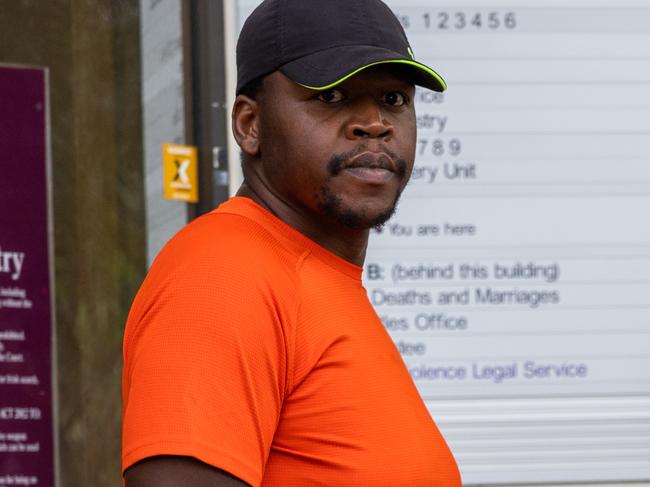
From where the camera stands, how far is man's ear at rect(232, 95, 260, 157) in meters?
1.93

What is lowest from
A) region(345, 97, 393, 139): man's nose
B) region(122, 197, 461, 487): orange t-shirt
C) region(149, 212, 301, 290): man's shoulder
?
region(122, 197, 461, 487): orange t-shirt

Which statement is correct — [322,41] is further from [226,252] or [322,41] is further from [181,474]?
[181,474]

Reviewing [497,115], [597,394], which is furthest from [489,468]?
[497,115]

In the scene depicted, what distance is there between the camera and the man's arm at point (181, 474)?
4.95ft

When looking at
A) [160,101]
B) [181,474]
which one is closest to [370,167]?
[181,474]

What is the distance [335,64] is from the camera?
1.78 metres

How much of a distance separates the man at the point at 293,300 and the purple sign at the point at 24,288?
80.3 inches

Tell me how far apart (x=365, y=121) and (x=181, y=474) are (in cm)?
63

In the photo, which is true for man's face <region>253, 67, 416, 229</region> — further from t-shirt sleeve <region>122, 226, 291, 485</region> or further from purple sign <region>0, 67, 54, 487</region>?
purple sign <region>0, 67, 54, 487</region>

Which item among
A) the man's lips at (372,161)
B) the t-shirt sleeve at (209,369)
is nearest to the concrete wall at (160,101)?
the man's lips at (372,161)

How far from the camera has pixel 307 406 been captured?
164 cm

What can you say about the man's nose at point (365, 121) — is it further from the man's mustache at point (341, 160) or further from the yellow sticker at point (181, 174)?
the yellow sticker at point (181, 174)

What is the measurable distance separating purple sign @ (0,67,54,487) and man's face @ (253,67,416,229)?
2.12 m

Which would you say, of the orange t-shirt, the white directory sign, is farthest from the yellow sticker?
the orange t-shirt
